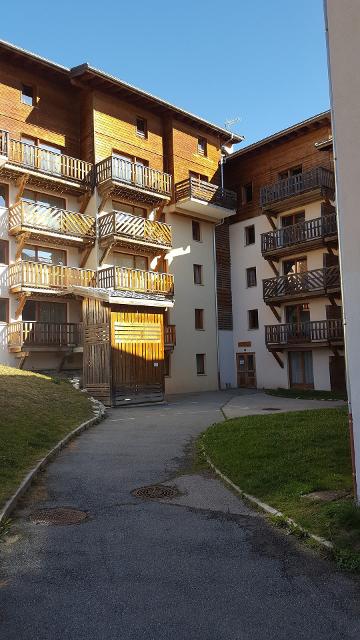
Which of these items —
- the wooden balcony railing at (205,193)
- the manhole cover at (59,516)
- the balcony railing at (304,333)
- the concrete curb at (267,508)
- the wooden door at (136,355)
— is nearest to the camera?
the concrete curb at (267,508)

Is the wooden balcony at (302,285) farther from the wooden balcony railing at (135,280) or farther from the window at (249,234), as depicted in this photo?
the wooden balcony railing at (135,280)

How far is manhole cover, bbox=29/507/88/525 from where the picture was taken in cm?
699

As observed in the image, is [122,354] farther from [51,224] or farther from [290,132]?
[290,132]

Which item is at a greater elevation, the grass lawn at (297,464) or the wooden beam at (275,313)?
the wooden beam at (275,313)

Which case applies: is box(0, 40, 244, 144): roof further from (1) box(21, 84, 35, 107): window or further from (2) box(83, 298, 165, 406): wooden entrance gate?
(2) box(83, 298, 165, 406): wooden entrance gate

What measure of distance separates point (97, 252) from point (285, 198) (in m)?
10.8

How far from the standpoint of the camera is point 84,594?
4.73 meters

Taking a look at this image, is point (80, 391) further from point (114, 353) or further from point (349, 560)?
point (349, 560)

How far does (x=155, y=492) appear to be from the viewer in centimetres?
852

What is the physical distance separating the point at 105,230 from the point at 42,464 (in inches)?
724

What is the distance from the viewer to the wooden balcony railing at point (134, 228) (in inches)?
1038

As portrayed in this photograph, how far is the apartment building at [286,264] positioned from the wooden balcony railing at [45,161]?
10.6 metres


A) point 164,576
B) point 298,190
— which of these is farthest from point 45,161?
point 164,576

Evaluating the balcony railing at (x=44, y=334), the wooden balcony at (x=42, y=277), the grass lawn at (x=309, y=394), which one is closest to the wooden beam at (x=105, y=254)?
the wooden balcony at (x=42, y=277)
